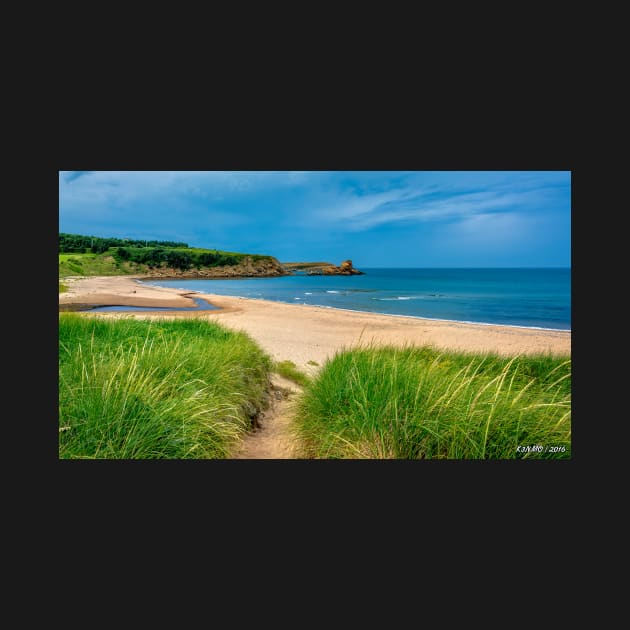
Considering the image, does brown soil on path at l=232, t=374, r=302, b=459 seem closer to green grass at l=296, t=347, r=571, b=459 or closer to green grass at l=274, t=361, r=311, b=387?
green grass at l=296, t=347, r=571, b=459

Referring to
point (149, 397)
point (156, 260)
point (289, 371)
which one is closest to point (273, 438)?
point (149, 397)

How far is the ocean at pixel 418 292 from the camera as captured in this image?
558 cm

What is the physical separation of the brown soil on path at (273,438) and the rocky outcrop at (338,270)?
7.08 feet

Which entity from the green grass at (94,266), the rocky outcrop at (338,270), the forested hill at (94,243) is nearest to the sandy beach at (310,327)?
the green grass at (94,266)

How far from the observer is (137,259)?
16.1 feet

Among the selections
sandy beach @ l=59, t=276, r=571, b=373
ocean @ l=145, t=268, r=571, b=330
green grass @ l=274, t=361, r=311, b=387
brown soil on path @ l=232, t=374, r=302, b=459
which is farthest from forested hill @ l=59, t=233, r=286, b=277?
brown soil on path @ l=232, t=374, r=302, b=459

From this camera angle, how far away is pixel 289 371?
5.00 meters

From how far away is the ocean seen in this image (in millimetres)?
5578

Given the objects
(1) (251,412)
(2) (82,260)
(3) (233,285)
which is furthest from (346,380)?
(3) (233,285)

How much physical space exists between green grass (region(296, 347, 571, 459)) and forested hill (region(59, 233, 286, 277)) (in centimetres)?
283

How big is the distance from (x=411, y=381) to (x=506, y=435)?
78 cm

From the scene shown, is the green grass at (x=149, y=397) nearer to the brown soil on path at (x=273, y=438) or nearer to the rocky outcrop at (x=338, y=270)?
the brown soil on path at (x=273, y=438)

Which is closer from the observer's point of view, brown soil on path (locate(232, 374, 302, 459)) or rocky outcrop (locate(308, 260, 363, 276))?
brown soil on path (locate(232, 374, 302, 459))

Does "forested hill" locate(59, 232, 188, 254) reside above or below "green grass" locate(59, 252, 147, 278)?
above
